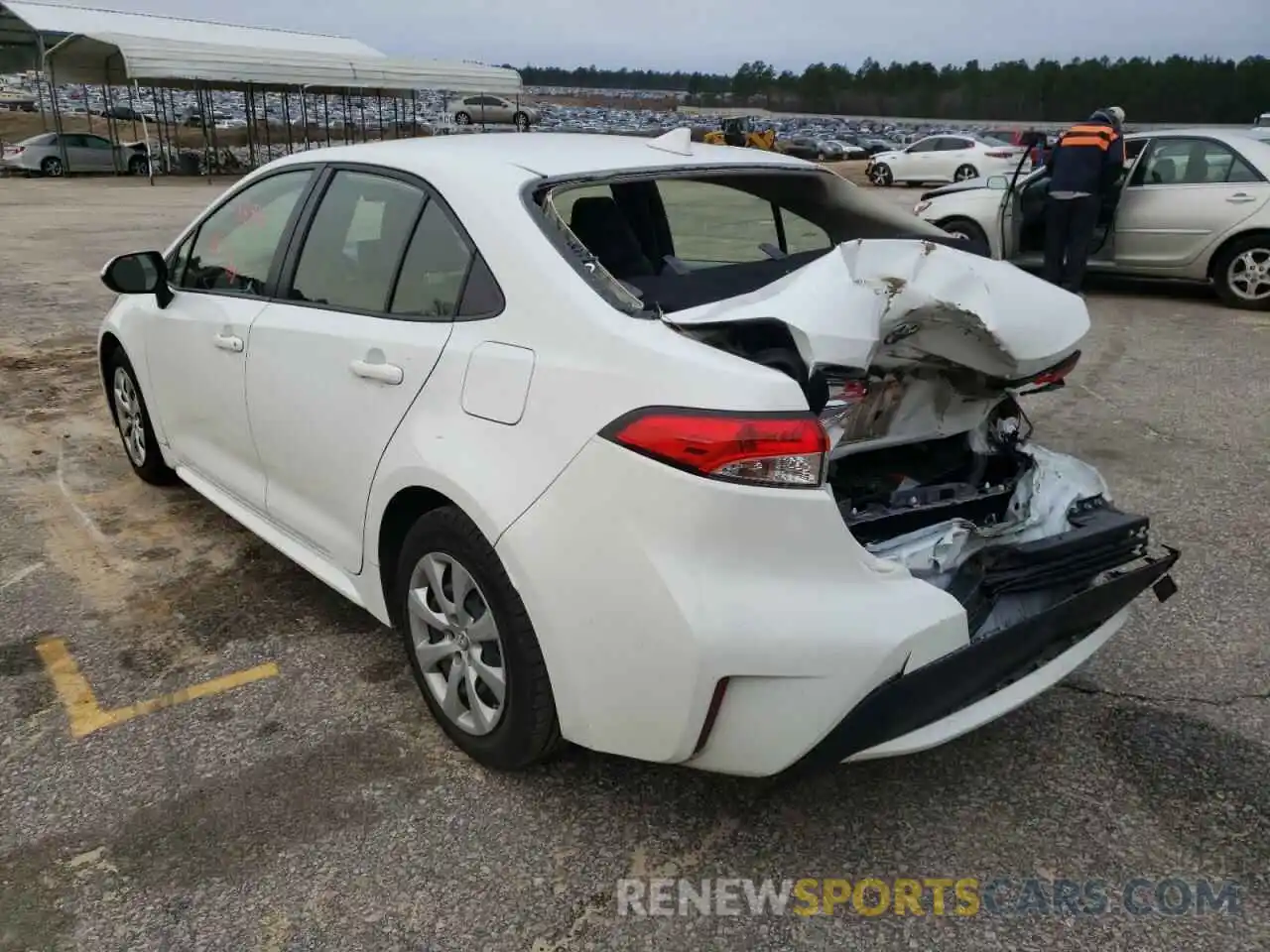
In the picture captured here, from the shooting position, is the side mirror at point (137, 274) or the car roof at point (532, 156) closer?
the car roof at point (532, 156)

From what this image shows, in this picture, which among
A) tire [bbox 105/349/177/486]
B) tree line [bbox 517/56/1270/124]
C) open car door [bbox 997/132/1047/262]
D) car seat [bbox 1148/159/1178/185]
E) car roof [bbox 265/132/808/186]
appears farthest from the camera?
tree line [bbox 517/56/1270/124]

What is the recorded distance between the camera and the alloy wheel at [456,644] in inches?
100

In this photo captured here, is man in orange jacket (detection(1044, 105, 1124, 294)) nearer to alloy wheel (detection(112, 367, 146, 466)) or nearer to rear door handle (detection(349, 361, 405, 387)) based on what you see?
alloy wheel (detection(112, 367, 146, 466))

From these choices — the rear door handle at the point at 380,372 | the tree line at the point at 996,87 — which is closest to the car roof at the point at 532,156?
the rear door handle at the point at 380,372

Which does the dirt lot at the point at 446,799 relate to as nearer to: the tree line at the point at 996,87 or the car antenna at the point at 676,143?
the car antenna at the point at 676,143

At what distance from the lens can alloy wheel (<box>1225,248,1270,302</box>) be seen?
9.23 metres

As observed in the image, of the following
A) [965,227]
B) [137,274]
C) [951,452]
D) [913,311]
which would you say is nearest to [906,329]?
[913,311]

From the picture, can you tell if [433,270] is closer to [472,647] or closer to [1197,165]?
[472,647]

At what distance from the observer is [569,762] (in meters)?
2.75

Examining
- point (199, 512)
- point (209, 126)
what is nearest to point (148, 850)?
point (199, 512)

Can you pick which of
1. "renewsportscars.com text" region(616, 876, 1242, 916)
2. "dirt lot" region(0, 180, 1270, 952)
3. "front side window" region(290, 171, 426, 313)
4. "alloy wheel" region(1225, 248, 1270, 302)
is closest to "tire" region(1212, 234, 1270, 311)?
"alloy wheel" region(1225, 248, 1270, 302)

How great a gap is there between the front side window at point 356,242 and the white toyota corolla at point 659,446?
0.01 metres

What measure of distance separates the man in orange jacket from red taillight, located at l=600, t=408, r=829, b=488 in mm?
8270

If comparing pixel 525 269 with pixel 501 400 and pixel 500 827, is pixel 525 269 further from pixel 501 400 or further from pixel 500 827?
pixel 500 827
